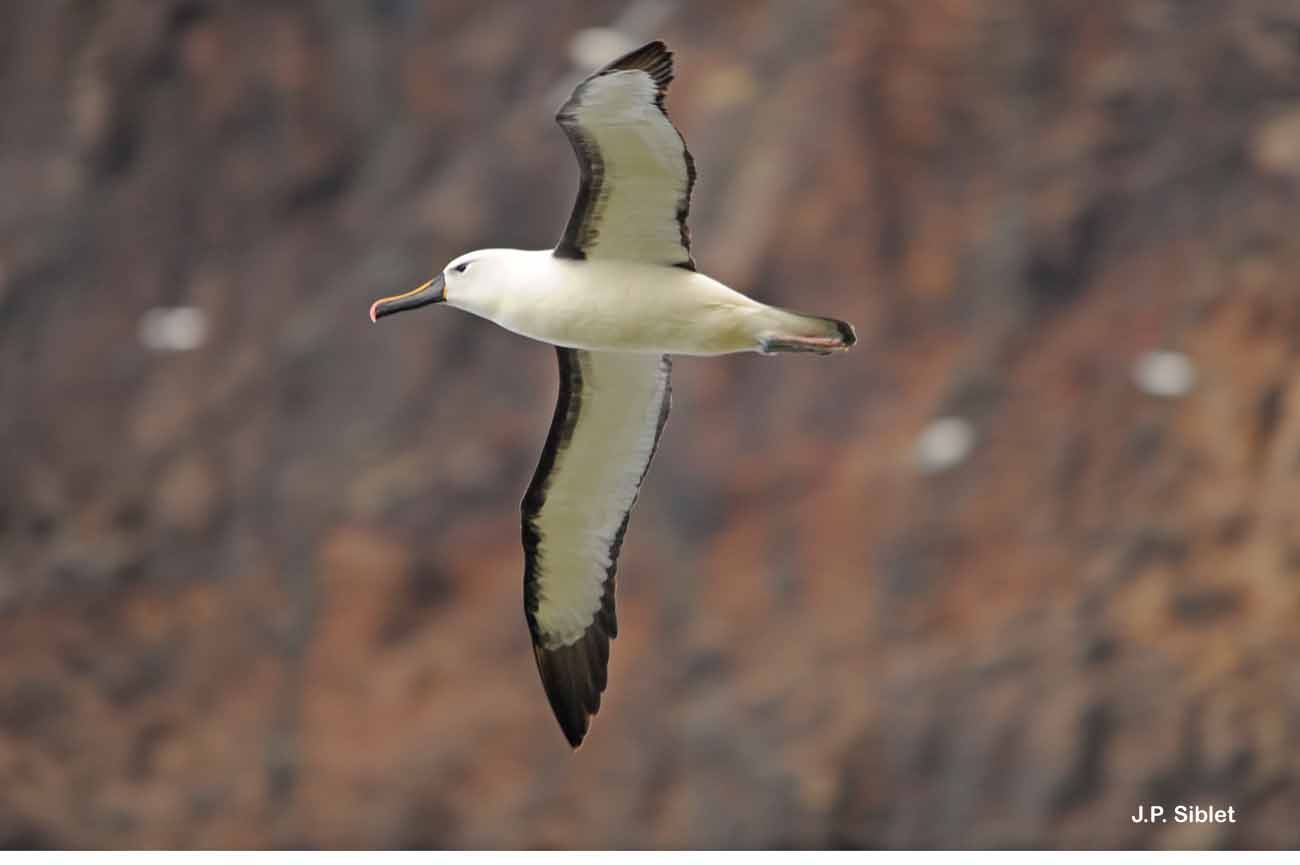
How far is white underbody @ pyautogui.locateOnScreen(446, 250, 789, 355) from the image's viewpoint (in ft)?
19.6

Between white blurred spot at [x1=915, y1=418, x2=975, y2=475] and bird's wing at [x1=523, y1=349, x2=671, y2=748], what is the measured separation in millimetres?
7124

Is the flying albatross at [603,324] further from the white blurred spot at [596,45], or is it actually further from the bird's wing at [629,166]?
the white blurred spot at [596,45]

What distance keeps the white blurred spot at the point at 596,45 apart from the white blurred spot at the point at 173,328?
3.59 m

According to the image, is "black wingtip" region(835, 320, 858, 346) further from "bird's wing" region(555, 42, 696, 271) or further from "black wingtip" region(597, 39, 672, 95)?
"black wingtip" region(597, 39, 672, 95)

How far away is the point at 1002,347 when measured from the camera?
13.9 m

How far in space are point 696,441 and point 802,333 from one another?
8.32m

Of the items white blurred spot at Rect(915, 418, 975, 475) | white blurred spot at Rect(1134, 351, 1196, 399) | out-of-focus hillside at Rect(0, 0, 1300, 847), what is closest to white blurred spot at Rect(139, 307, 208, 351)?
out-of-focus hillside at Rect(0, 0, 1300, 847)

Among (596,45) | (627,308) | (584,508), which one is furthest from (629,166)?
(596,45)

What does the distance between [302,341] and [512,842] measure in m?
4.20

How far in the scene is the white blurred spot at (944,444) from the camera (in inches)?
546

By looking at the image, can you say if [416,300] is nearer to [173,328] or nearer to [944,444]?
[944,444]

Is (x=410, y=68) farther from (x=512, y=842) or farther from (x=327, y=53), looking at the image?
(x=512, y=842)

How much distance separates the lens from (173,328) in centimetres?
1534

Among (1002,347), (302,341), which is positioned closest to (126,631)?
(302,341)
